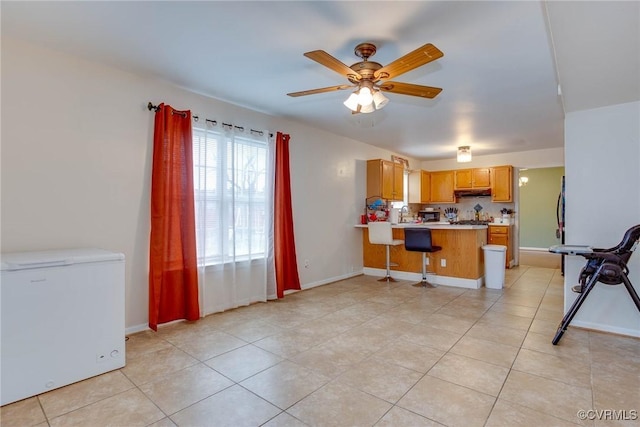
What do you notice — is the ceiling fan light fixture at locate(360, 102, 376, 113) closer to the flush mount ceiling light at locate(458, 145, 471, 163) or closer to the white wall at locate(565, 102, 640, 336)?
the white wall at locate(565, 102, 640, 336)

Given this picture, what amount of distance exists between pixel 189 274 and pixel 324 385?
6.26 feet

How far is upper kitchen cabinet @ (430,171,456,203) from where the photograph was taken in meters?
7.60

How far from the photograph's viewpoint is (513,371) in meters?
2.34

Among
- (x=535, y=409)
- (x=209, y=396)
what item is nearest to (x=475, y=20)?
(x=535, y=409)

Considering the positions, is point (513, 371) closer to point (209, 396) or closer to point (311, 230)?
point (209, 396)

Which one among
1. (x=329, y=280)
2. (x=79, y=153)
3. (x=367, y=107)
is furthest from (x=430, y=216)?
(x=79, y=153)

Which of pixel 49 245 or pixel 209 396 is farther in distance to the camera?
pixel 49 245

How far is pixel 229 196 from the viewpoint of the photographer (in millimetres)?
3785

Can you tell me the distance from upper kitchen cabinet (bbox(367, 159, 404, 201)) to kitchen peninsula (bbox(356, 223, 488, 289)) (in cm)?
79

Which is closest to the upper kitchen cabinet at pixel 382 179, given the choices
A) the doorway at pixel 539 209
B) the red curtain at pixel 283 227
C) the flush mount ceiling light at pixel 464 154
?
the flush mount ceiling light at pixel 464 154

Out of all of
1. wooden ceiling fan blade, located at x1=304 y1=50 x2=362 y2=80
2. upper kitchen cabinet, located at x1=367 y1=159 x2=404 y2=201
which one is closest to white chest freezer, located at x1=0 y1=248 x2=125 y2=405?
wooden ceiling fan blade, located at x1=304 y1=50 x2=362 y2=80

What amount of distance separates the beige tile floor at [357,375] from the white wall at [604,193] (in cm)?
25

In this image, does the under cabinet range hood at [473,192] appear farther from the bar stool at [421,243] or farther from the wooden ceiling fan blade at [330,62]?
the wooden ceiling fan blade at [330,62]

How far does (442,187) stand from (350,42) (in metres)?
5.97
